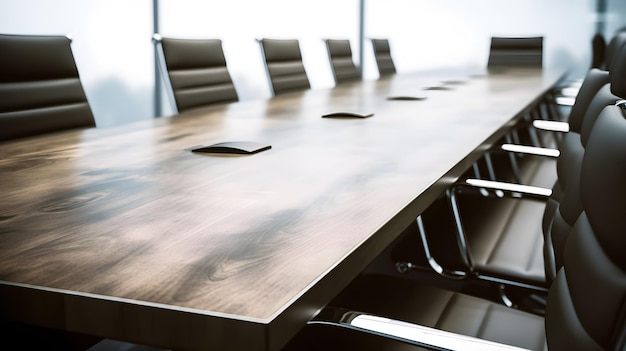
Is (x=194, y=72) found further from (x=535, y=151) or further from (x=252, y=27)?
(x=252, y=27)

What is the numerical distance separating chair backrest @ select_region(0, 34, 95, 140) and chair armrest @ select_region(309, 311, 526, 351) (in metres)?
1.84

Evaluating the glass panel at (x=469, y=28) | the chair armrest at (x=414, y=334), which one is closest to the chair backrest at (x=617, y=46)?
the chair armrest at (x=414, y=334)

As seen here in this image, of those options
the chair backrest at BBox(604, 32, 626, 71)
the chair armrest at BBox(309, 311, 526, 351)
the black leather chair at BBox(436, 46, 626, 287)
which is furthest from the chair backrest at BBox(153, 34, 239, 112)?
the chair armrest at BBox(309, 311, 526, 351)

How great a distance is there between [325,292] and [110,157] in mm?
1030

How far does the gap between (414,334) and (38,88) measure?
6.84 feet

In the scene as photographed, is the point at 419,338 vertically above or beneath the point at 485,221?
above

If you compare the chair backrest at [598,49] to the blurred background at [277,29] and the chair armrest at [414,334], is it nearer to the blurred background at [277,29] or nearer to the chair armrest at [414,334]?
the blurred background at [277,29]

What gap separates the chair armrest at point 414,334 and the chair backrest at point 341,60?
4495 millimetres

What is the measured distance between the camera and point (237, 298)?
792mm

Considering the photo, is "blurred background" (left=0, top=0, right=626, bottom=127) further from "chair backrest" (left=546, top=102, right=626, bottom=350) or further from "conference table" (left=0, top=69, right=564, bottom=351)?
"chair backrest" (left=546, top=102, right=626, bottom=350)

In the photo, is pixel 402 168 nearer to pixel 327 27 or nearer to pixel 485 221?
pixel 485 221

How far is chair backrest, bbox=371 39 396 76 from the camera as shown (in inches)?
256

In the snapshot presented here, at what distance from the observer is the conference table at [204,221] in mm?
778

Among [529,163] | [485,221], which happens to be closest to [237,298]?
[485,221]
